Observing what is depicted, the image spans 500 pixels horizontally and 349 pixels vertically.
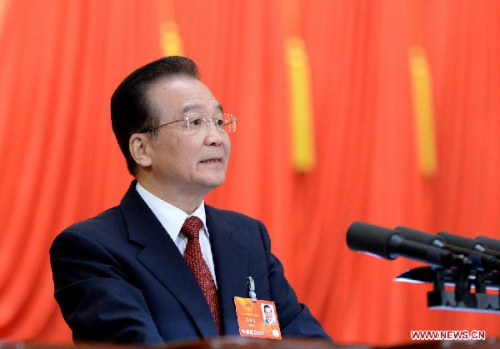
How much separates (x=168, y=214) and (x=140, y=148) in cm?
26

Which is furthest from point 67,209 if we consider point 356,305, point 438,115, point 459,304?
point 459,304

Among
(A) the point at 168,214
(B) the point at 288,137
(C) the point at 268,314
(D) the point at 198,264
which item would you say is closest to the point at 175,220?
(A) the point at 168,214

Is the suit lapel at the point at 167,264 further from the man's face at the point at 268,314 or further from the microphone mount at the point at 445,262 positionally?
the microphone mount at the point at 445,262

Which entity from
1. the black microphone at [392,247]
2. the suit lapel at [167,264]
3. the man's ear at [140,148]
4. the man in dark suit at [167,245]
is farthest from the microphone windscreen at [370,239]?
the man's ear at [140,148]

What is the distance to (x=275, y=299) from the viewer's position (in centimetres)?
222

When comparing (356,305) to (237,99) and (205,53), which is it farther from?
(205,53)

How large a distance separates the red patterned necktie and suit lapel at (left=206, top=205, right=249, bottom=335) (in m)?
0.02

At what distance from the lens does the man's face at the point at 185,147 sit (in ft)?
7.14

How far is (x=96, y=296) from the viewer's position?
1840 mm

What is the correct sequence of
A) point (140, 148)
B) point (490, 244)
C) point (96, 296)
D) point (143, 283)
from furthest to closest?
1. point (140, 148)
2. point (143, 283)
3. point (96, 296)
4. point (490, 244)

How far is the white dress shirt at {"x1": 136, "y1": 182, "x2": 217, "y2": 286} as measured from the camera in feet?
6.99

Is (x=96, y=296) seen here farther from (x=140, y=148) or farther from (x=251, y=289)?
(x=140, y=148)

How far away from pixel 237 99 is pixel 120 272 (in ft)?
4.65

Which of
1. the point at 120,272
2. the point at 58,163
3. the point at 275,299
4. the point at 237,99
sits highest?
the point at 237,99
